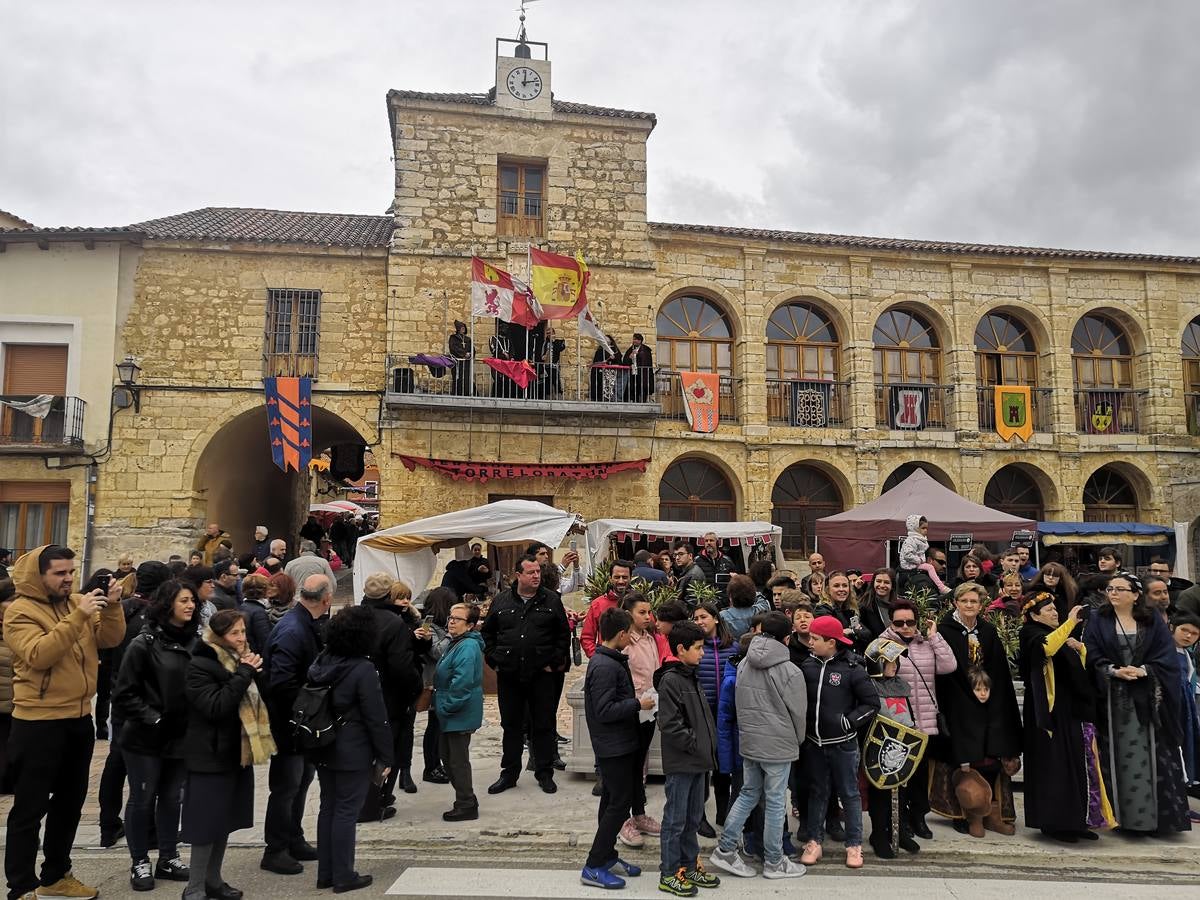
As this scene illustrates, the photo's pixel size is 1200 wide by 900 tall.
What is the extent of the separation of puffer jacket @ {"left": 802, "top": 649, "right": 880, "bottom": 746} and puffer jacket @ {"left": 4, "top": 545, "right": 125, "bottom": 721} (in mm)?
4196

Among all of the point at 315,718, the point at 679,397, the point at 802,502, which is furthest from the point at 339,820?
the point at 802,502

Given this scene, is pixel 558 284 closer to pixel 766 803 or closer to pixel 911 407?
pixel 911 407

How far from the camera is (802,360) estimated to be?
18.0 m

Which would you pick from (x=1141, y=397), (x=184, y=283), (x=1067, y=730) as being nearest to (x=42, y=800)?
(x=1067, y=730)

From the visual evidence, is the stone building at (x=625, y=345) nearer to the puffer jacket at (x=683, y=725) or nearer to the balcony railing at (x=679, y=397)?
the balcony railing at (x=679, y=397)

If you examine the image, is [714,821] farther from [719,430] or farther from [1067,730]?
[719,430]

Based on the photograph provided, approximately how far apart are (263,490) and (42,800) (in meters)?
16.4

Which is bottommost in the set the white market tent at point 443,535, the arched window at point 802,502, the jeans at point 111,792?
the jeans at point 111,792

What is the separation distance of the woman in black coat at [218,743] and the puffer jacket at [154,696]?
0.16m

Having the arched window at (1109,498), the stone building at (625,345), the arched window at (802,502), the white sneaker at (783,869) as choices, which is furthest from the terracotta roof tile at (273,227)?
the arched window at (1109,498)

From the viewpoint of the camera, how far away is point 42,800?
4.16 metres

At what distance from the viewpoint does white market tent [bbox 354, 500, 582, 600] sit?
1108 centimetres

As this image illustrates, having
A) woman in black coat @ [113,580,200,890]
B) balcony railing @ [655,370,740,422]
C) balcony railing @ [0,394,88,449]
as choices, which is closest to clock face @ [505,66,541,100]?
balcony railing @ [655,370,740,422]

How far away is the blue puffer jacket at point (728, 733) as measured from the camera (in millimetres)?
5027
